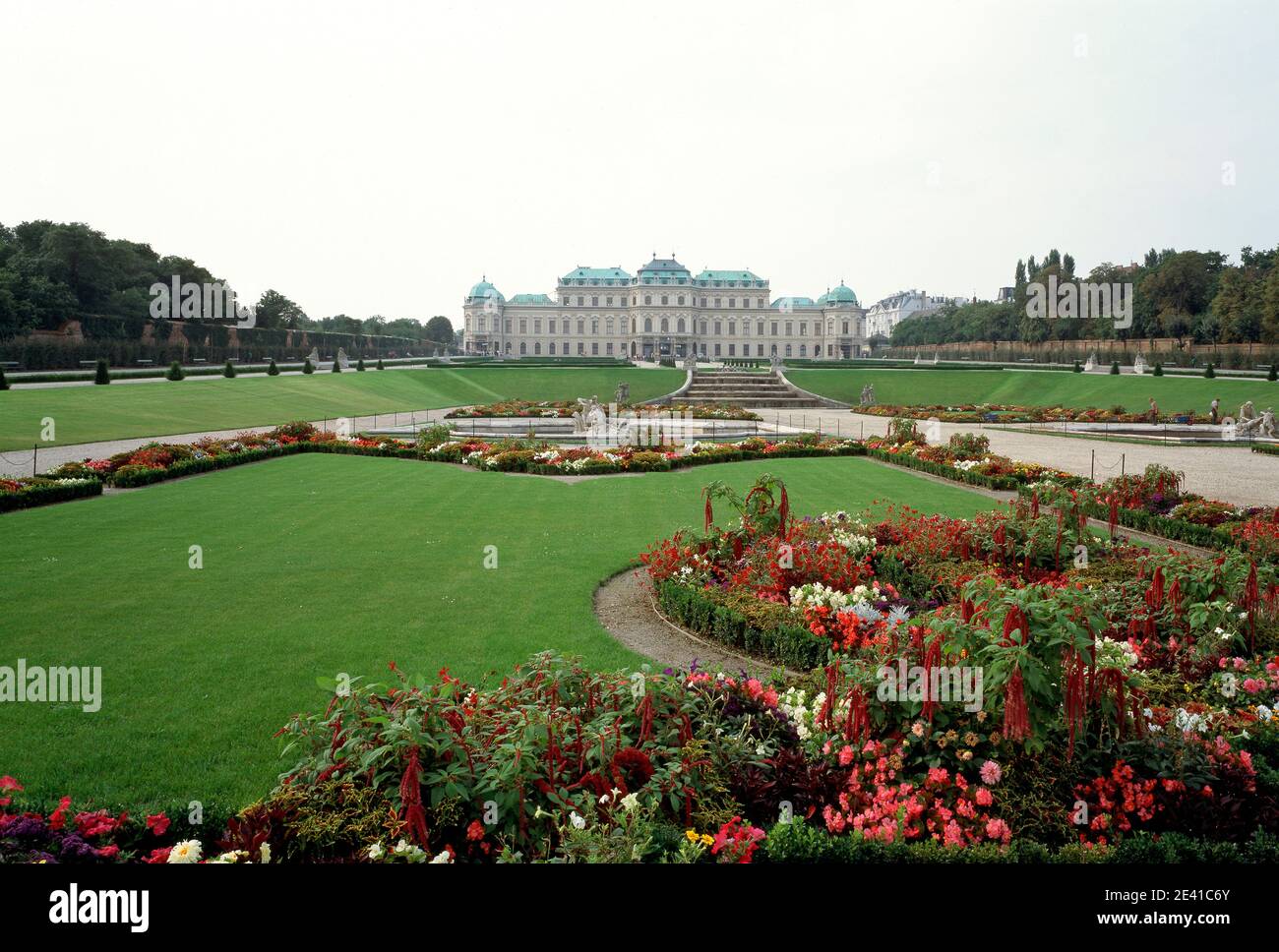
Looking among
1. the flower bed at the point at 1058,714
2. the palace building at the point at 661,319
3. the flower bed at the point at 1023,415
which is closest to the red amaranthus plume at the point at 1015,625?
the flower bed at the point at 1058,714

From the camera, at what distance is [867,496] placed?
17.2m

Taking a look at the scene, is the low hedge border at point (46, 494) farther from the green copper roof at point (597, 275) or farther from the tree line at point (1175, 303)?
the green copper roof at point (597, 275)

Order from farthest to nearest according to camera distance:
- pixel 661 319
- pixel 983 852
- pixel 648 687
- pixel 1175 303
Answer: pixel 661 319
pixel 1175 303
pixel 648 687
pixel 983 852

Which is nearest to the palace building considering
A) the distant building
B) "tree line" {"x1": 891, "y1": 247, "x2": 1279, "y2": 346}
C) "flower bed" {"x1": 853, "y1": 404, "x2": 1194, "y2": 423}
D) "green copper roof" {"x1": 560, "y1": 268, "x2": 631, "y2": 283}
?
"green copper roof" {"x1": 560, "y1": 268, "x2": 631, "y2": 283}

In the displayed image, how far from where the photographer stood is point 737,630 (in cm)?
840

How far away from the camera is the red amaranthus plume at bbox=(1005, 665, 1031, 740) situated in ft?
14.3

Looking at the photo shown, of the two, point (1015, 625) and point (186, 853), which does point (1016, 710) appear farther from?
point (186, 853)

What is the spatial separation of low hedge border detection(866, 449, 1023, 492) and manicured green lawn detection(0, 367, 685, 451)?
23.6 metres

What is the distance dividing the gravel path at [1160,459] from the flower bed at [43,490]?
20.6m

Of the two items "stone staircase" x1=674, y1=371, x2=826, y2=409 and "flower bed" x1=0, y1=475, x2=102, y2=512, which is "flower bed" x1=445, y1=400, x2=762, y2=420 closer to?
"stone staircase" x1=674, y1=371, x2=826, y2=409

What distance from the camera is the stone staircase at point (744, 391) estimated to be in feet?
164

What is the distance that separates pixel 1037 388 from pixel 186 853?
2040 inches

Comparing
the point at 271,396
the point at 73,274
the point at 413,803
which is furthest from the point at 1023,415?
the point at 73,274
